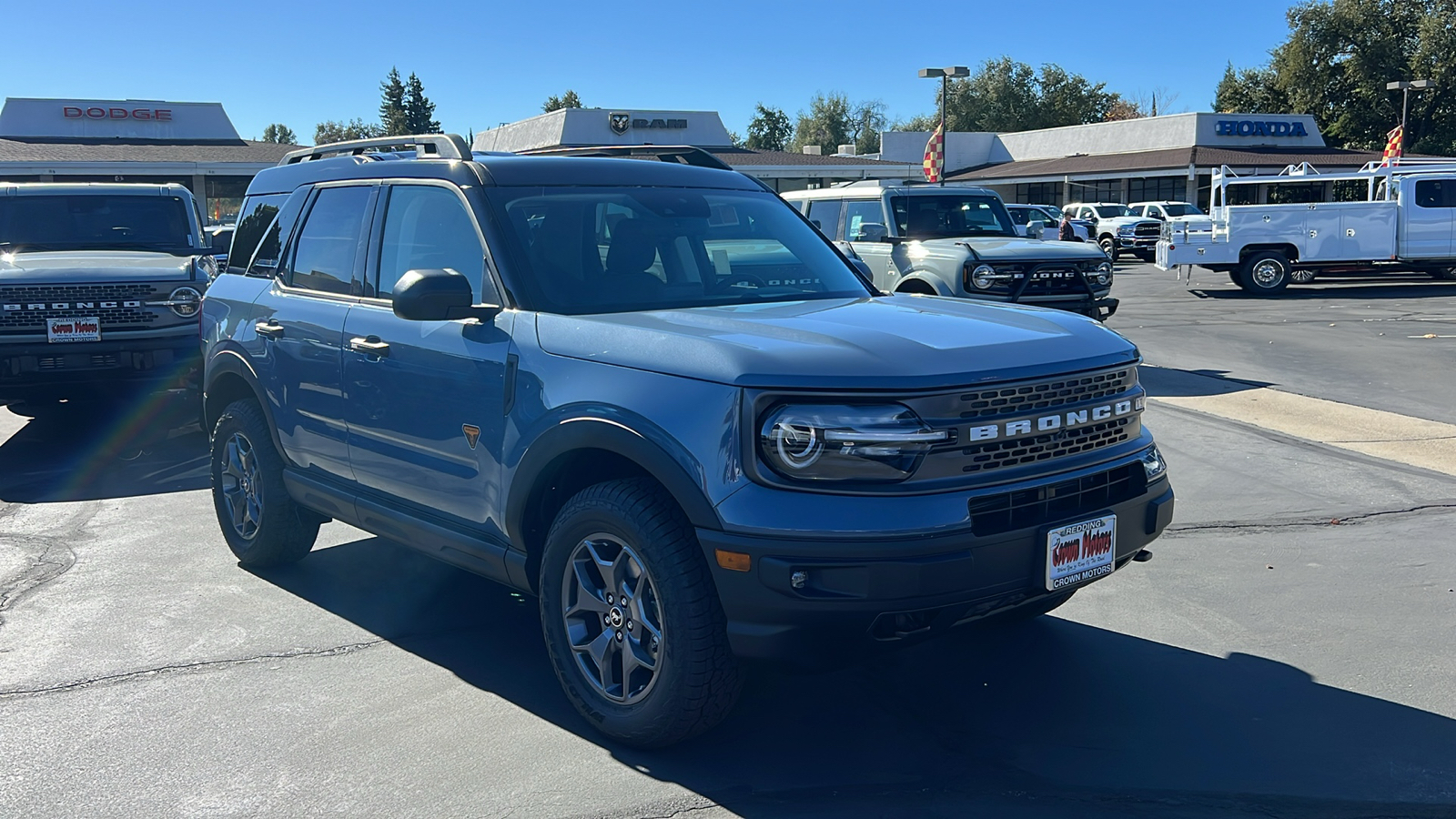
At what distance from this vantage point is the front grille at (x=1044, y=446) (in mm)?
3643

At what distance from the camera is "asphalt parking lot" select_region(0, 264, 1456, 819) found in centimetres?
367

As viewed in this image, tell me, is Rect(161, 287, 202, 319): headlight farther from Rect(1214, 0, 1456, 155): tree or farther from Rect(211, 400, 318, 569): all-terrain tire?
Rect(1214, 0, 1456, 155): tree

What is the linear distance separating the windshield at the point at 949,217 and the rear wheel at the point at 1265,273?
12701mm

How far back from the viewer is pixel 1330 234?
23.5 meters

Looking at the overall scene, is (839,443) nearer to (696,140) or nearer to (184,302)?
(184,302)

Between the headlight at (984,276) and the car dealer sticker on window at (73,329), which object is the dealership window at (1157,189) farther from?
the car dealer sticker on window at (73,329)

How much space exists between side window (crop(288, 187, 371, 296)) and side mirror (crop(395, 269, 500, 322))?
3.42ft

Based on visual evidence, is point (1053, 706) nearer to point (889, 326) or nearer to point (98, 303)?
point (889, 326)

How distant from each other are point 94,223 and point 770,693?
9509 mm

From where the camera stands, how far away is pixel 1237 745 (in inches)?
155

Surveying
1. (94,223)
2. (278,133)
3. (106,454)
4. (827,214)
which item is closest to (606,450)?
(106,454)

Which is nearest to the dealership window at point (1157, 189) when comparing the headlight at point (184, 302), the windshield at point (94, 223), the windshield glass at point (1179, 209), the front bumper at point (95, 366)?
the windshield glass at point (1179, 209)

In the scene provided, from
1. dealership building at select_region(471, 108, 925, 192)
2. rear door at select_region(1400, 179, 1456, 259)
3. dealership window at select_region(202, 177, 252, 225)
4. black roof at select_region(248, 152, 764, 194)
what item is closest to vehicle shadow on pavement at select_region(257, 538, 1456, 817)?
black roof at select_region(248, 152, 764, 194)

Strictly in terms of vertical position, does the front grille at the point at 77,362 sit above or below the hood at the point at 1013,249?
below
